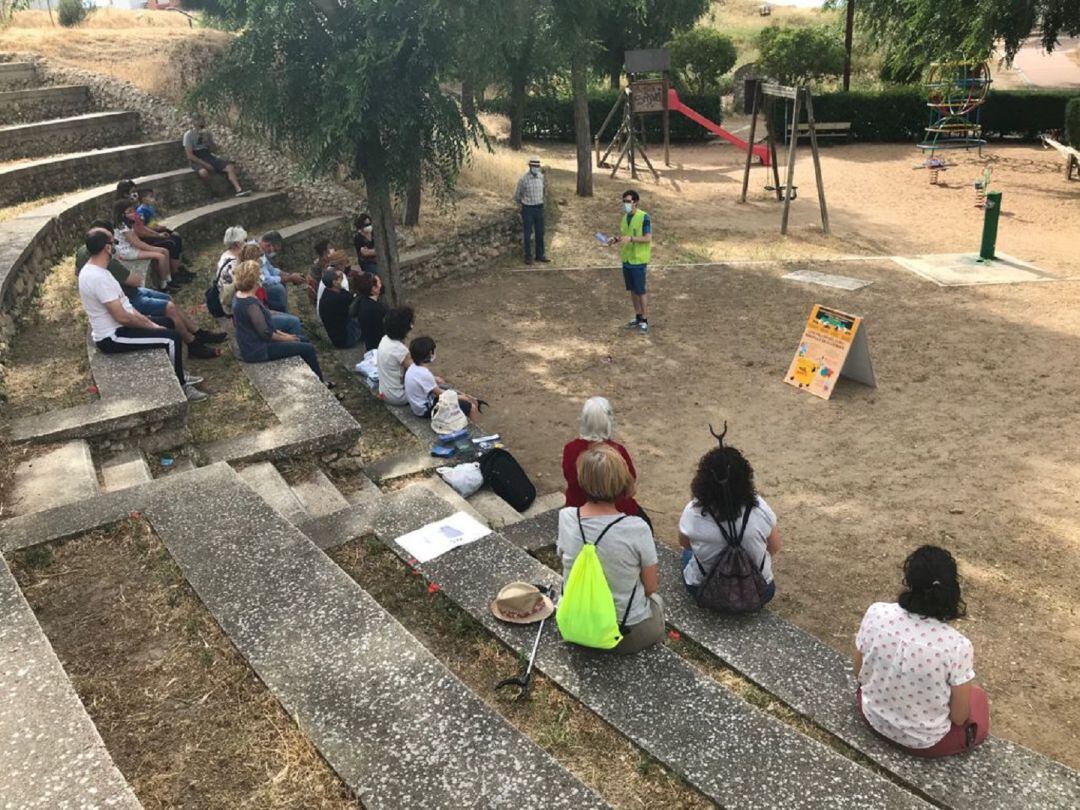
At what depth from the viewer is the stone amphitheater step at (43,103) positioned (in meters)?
14.6

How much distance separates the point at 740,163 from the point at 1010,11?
278 inches

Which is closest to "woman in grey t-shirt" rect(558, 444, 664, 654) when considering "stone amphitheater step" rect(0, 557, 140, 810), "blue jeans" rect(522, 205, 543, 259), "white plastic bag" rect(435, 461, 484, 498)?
"stone amphitheater step" rect(0, 557, 140, 810)

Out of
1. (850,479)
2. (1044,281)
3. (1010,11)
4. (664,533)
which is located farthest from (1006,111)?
(664,533)

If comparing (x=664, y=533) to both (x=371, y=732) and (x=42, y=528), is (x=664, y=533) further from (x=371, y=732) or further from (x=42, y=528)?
(x=42, y=528)

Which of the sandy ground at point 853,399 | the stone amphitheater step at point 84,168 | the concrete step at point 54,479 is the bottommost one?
the sandy ground at point 853,399

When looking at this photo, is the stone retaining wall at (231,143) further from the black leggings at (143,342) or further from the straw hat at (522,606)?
the straw hat at (522,606)

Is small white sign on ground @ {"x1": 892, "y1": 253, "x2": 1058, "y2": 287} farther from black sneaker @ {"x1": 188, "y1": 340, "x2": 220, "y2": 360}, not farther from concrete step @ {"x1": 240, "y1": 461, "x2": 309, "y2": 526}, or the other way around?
concrete step @ {"x1": 240, "y1": 461, "x2": 309, "y2": 526}

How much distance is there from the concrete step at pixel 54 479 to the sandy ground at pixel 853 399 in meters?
3.68

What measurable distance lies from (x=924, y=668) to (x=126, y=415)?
549cm

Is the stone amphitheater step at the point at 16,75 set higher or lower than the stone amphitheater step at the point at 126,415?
higher

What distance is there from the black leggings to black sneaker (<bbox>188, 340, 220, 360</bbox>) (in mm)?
774

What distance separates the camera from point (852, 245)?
1520 centimetres

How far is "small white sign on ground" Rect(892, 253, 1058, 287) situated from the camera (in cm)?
1259

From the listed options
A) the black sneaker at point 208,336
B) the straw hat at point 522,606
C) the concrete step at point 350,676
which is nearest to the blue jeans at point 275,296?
the black sneaker at point 208,336
